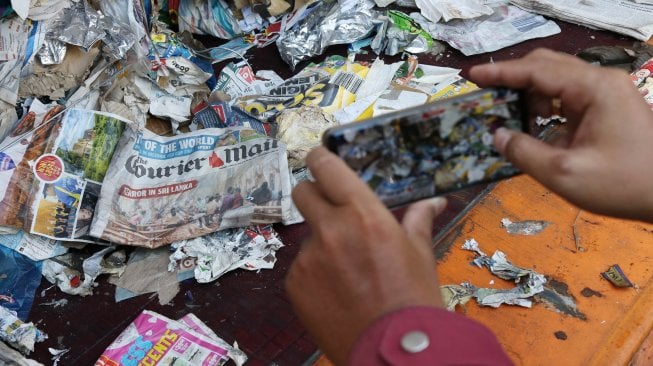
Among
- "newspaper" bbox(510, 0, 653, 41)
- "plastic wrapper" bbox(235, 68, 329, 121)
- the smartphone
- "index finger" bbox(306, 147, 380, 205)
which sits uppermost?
"index finger" bbox(306, 147, 380, 205)

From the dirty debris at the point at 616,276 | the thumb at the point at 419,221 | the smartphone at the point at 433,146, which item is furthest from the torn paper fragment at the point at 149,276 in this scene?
the dirty debris at the point at 616,276

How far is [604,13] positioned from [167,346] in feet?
5.85

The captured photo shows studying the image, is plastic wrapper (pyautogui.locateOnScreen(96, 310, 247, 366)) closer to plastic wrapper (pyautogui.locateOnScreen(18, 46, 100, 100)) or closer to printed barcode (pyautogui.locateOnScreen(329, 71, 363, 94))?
plastic wrapper (pyautogui.locateOnScreen(18, 46, 100, 100))

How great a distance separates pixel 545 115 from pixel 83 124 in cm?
112

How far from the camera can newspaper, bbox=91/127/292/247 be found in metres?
1.45

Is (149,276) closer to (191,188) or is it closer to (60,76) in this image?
(191,188)

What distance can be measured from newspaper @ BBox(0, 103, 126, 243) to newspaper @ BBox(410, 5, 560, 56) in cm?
115

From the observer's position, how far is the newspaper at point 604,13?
2.01m

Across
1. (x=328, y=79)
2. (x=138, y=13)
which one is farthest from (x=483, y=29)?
(x=138, y=13)

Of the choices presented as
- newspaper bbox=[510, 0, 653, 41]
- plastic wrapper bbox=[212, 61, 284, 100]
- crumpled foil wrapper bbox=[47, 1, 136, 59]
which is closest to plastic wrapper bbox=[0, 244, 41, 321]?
crumpled foil wrapper bbox=[47, 1, 136, 59]

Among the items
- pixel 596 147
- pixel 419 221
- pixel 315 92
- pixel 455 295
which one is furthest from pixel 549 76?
pixel 315 92

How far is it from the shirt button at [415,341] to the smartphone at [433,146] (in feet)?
1.01

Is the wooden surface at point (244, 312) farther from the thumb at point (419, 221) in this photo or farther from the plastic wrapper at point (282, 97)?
the thumb at point (419, 221)

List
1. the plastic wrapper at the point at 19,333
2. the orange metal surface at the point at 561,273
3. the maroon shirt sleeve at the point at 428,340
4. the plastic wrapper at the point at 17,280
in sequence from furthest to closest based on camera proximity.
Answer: the plastic wrapper at the point at 17,280
the plastic wrapper at the point at 19,333
the orange metal surface at the point at 561,273
the maroon shirt sleeve at the point at 428,340
